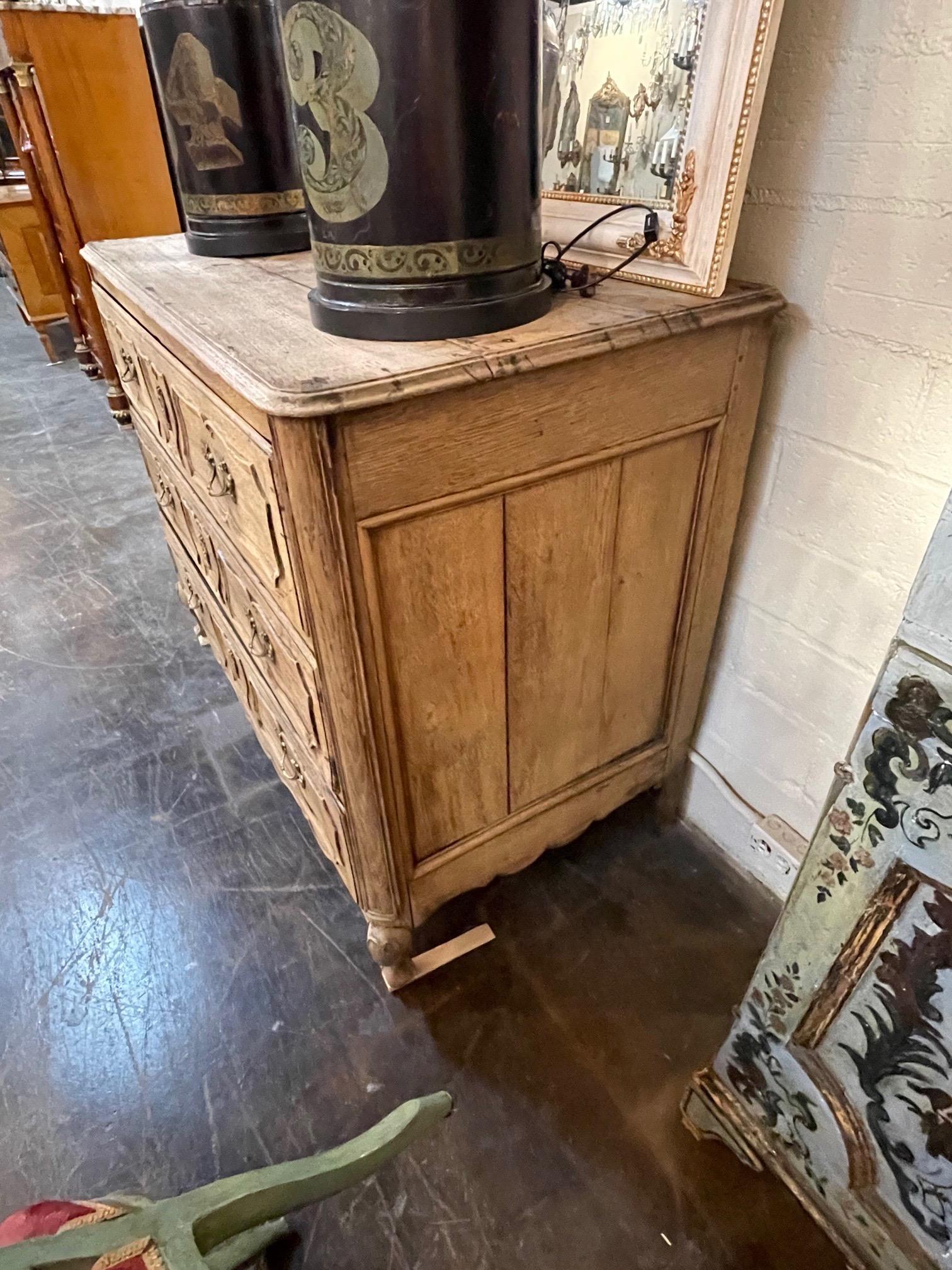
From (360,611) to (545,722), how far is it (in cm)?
38

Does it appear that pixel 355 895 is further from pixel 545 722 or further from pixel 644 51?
pixel 644 51

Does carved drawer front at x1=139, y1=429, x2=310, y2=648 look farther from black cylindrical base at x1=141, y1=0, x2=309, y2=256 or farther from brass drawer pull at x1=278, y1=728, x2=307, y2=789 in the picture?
black cylindrical base at x1=141, y1=0, x2=309, y2=256

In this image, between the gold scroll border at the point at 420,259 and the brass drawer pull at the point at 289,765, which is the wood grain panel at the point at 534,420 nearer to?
the gold scroll border at the point at 420,259

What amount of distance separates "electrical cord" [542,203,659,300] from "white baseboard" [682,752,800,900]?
809 mm

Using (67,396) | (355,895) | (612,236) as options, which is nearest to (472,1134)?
(355,895)

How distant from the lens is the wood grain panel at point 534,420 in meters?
0.70

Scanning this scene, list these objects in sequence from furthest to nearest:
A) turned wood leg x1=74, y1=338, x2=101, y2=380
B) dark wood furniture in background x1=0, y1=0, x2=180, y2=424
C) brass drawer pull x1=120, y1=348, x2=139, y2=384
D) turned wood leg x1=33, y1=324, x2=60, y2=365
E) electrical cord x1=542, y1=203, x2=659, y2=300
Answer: turned wood leg x1=33, y1=324, x2=60, y2=365, turned wood leg x1=74, y1=338, x2=101, y2=380, dark wood furniture in background x1=0, y1=0, x2=180, y2=424, brass drawer pull x1=120, y1=348, x2=139, y2=384, electrical cord x1=542, y1=203, x2=659, y2=300

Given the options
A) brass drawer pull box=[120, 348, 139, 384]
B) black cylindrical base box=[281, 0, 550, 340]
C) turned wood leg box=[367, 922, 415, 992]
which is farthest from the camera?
brass drawer pull box=[120, 348, 139, 384]

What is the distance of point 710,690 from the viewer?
1271 millimetres

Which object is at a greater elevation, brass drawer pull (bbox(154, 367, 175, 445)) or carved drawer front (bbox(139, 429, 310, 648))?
brass drawer pull (bbox(154, 367, 175, 445))

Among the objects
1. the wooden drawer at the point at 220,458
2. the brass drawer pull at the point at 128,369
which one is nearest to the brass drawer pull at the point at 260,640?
the wooden drawer at the point at 220,458

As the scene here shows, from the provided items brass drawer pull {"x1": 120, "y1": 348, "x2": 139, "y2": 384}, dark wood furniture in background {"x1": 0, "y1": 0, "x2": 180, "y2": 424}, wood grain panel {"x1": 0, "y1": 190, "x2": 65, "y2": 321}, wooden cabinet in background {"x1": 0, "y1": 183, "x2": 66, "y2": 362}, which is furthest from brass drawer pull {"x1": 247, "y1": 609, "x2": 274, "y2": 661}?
wood grain panel {"x1": 0, "y1": 190, "x2": 65, "y2": 321}

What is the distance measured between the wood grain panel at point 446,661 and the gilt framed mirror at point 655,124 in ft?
1.17

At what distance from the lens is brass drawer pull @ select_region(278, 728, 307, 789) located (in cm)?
116
